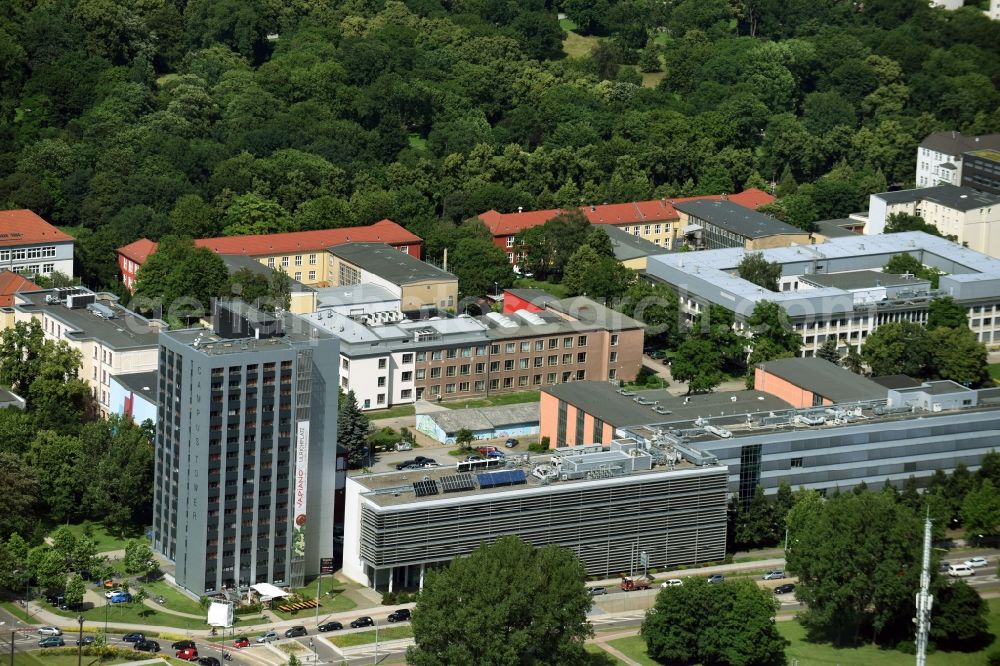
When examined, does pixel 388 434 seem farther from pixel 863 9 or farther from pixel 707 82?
pixel 863 9

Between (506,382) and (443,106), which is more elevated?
(443,106)

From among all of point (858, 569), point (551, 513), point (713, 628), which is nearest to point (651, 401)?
point (551, 513)

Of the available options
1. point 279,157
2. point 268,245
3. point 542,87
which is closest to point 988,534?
point 268,245

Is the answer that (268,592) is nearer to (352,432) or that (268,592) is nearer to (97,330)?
(352,432)

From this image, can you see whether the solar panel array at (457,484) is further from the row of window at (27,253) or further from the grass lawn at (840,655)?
the row of window at (27,253)

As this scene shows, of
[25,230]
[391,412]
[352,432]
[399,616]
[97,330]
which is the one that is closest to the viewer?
[399,616]

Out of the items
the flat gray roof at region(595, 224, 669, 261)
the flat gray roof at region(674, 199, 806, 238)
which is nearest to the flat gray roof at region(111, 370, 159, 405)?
the flat gray roof at region(595, 224, 669, 261)
